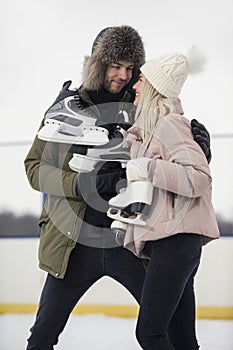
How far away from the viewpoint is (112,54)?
207 centimetres

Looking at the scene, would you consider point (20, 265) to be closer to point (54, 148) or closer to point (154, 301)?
point (54, 148)

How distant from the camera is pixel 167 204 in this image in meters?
1.89

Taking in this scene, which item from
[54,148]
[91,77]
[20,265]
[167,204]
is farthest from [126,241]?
[20,265]

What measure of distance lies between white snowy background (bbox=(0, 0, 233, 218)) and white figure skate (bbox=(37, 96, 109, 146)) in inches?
12.6

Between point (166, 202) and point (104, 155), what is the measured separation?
276 millimetres

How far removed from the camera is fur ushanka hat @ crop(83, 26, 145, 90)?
2.08 meters

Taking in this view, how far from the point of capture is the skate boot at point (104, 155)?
204cm

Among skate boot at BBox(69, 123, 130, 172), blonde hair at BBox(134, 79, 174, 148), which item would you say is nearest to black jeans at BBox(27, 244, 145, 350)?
skate boot at BBox(69, 123, 130, 172)

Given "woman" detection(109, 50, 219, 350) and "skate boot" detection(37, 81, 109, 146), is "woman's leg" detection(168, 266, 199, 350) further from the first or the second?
"skate boot" detection(37, 81, 109, 146)

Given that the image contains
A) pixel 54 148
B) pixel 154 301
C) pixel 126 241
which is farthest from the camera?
pixel 54 148

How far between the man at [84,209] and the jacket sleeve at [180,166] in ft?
0.70

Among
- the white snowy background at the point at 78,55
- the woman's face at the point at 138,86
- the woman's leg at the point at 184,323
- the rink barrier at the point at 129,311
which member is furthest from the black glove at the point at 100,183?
the rink barrier at the point at 129,311

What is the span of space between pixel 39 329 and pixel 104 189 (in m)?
0.45

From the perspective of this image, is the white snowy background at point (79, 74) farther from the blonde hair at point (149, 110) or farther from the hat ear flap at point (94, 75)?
the blonde hair at point (149, 110)
